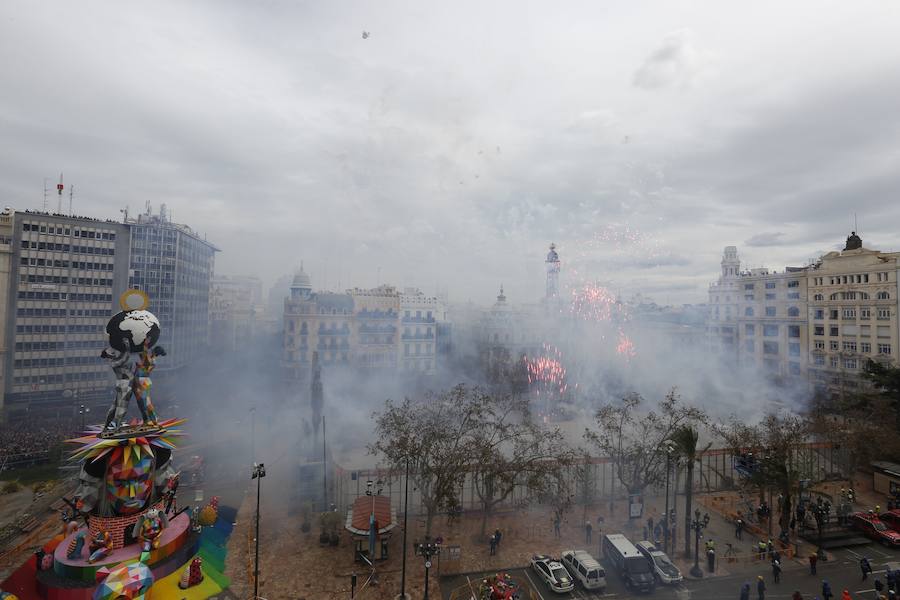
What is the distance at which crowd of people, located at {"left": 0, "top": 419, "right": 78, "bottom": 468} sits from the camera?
3253cm

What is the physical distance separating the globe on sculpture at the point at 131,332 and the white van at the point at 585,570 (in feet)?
67.0

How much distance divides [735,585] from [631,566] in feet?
15.7

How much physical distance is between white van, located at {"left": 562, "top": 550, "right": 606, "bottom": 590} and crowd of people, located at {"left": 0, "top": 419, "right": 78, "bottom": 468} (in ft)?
110

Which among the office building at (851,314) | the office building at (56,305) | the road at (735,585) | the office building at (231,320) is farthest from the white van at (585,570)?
the office building at (231,320)

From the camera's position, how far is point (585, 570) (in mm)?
18750

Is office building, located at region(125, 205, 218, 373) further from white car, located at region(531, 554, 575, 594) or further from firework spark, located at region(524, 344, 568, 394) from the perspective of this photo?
white car, located at region(531, 554, 575, 594)

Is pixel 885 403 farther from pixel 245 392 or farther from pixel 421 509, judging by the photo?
pixel 245 392

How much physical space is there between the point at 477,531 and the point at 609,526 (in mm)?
7334

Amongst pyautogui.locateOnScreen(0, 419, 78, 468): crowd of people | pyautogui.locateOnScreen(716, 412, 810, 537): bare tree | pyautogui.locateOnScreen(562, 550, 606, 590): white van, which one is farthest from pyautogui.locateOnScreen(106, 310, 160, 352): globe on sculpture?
pyautogui.locateOnScreen(716, 412, 810, 537): bare tree

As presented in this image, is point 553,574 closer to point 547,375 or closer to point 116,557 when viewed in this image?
point 116,557

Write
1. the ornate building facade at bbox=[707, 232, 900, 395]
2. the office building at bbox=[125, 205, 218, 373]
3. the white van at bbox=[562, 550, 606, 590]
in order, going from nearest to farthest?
1. the white van at bbox=[562, 550, 606, 590]
2. the ornate building facade at bbox=[707, 232, 900, 395]
3. the office building at bbox=[125, 205, 218, 373]

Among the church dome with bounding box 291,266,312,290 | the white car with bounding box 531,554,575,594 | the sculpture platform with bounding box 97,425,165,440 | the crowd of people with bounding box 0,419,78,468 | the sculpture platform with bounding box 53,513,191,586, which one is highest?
the church dome with bounding box 291,266,312,290

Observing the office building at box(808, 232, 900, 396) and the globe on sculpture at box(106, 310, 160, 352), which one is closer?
the globe on sculpture at box(106, 310, 160, 352)

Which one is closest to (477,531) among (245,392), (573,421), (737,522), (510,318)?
(737,522)
